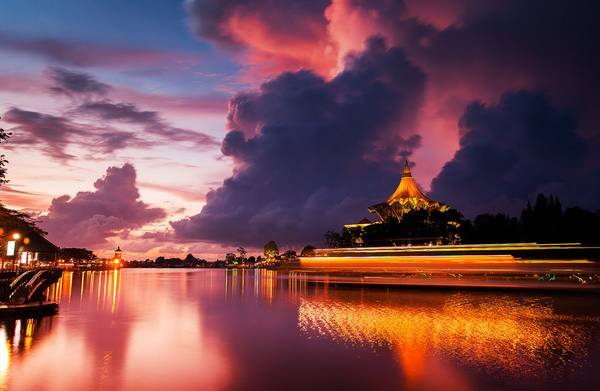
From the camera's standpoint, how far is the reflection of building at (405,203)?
132m

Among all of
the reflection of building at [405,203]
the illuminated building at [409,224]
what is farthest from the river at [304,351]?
the reflection of building at [405,203]

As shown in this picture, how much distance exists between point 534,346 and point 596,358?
7.31 feet

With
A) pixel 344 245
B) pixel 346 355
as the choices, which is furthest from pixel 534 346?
pixel 344 245

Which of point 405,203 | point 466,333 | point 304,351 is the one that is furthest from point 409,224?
point 304,351

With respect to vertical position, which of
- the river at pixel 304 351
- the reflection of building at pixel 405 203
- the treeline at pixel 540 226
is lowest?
the river at pixel 304 351

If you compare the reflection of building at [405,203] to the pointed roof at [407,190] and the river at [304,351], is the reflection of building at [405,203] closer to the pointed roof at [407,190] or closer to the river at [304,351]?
the pointed roof at [407,190]

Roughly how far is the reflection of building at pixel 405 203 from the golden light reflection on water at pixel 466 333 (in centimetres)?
10071

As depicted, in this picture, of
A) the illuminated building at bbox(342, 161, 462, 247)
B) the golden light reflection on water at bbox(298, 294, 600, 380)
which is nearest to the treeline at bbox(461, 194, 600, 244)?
the illuminated building at bbox(342, 161, 462, 247)

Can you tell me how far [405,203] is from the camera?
13262 cm

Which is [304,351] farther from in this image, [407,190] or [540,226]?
[407,190]

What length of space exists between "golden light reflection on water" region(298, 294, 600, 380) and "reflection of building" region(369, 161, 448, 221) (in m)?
101

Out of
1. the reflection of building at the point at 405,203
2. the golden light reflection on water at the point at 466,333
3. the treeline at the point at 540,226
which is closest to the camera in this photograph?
the golden light reflection on water at the point at 466,333

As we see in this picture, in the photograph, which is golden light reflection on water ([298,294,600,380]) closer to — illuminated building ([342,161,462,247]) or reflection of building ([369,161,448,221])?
illuminated building ([342,161,462,247])

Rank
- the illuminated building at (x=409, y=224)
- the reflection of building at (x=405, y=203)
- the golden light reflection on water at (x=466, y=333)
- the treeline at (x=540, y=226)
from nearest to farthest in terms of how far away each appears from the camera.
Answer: the golden light reflection on water at (x=466, y=333) → the treeline at (x=540, y=226) → the illuminated building at (x=409, y=224) → the reflection of building at (x=405, y=203)
